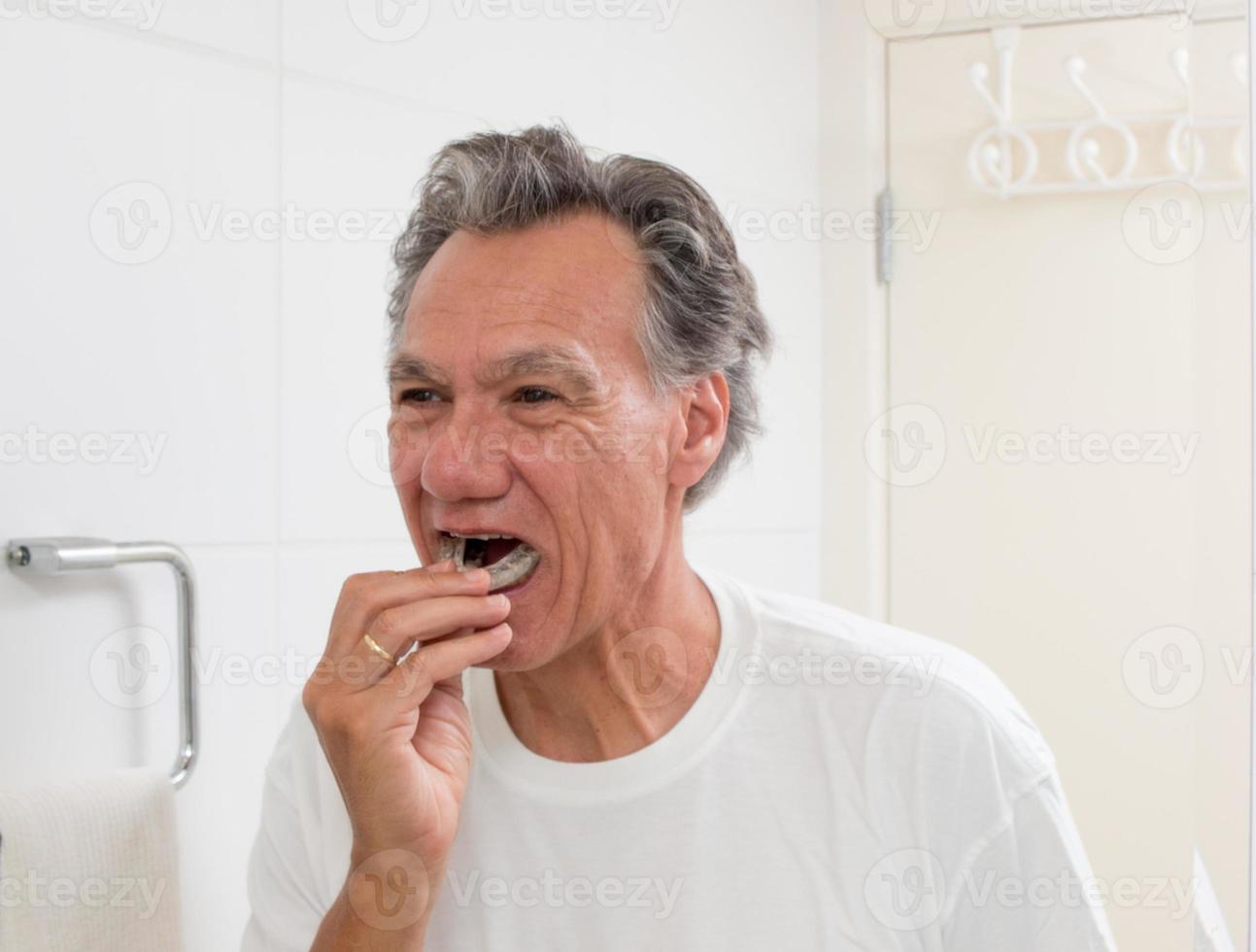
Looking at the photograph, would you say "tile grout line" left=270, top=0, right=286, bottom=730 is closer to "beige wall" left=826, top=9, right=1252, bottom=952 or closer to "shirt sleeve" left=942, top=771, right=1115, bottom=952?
"shirt sleeve" left=942, top=771, right=1115, bottom=952

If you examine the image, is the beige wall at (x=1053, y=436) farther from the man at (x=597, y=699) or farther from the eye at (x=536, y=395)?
the eye at (x=536, y=395)

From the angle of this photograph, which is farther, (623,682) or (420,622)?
(623,682)

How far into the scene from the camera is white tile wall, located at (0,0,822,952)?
97cm

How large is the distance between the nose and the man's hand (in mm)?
55

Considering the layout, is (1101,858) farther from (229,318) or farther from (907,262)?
(229,318)

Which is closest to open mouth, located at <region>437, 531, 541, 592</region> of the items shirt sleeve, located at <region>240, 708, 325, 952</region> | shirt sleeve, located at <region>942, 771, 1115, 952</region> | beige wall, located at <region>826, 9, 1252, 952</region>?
shirt sleeve, located at <region>240, 708, 325, 952</region>

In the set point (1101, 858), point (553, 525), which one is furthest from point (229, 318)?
point (1101, 858)

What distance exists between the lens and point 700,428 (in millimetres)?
1062

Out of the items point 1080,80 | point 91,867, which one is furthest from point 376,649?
point 1080,80

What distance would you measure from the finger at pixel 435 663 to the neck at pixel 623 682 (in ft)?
0.38

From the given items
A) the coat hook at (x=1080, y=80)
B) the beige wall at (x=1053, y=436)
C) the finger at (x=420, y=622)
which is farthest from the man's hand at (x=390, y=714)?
the coat hook at (x=1080, y=80)

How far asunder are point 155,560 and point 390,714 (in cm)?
24

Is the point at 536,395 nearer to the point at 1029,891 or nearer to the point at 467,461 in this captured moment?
the point at 467,461

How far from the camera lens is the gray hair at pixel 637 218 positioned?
3.26 ft
